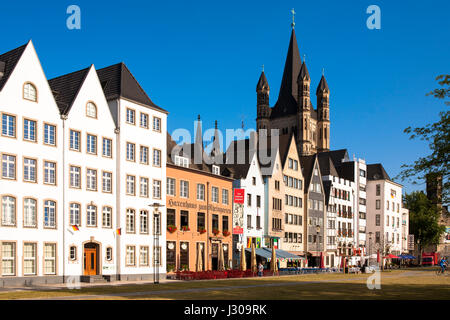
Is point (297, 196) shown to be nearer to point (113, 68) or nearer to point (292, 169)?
point (292, 169)

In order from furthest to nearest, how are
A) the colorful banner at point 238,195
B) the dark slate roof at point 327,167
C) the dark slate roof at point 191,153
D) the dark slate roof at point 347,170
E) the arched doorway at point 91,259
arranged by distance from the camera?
the dark slate roof at point 347,170 → the dark slate roof at point 327,167 → the colorful banner at point 238,195 → the dark slate roof at point 191,153 → the arched doorway at point 91,259

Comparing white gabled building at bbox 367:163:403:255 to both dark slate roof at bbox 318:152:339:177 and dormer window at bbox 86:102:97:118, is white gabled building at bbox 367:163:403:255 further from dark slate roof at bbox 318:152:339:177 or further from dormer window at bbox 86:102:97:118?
dormer window at bbox 86:102:97:118

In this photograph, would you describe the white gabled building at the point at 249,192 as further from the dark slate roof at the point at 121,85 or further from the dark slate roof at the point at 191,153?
the dark slate roof at the point at 121,85

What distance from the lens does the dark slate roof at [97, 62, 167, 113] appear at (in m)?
53.1

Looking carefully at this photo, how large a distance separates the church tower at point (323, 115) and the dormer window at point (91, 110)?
128 metres

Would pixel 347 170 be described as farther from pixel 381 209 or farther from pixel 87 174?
pixel 87 174

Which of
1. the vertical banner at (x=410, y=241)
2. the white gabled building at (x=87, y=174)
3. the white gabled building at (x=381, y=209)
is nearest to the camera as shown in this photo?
the white gabled building at (x=87, y=174)

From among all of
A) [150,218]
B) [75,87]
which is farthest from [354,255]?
[75,87]

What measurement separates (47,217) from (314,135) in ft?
447

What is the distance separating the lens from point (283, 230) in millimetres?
82312

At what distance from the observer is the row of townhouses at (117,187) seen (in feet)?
144

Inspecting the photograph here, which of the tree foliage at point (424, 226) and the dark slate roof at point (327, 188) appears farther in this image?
the tree foliage at point (424, 226)

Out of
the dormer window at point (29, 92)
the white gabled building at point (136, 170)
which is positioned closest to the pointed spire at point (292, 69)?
the white gabled building at point (136, 170)

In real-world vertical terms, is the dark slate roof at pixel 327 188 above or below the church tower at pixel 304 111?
below
